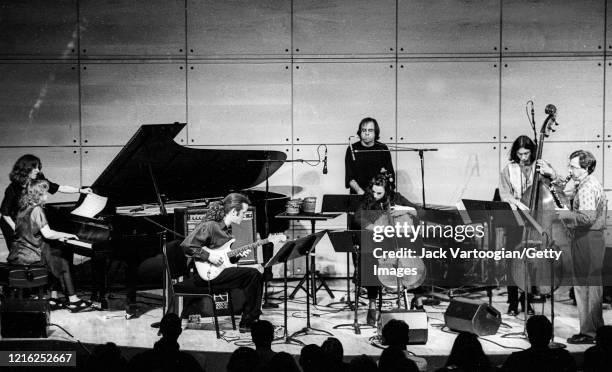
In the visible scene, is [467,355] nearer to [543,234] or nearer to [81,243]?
[543,234]

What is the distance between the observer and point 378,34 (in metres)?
9.17

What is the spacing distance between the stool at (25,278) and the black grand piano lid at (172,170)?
1006 millimetres

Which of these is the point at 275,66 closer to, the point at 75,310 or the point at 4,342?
the point at 75,310

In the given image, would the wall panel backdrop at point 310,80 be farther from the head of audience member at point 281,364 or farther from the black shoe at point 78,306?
the head of audience member at point 281,364

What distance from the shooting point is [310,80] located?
30.2 ft

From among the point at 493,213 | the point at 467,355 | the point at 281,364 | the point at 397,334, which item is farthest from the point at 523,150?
the point at 281,364

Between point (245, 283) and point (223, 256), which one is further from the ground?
point (223, 256)

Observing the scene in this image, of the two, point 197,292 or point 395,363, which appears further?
point 197,292

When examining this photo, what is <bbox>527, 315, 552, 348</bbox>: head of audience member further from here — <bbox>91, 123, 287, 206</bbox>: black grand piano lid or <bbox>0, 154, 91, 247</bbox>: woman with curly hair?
<bbox>0, 154, 91, 247</bbox>: woman with curly hair

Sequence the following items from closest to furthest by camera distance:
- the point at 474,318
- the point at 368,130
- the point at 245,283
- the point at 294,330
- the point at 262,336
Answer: the point at 262,336 → the point at 474,318 → the point at 245,283 → the point at 294,330 → the point at 368,130

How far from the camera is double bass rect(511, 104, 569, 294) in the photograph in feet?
19.8

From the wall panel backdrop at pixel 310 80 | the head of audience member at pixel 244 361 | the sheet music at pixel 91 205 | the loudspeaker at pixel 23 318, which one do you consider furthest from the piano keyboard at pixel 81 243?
the head of audience member at pixel 244 361

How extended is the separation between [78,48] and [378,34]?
386 cm

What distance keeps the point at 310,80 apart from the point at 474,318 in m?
4.15
